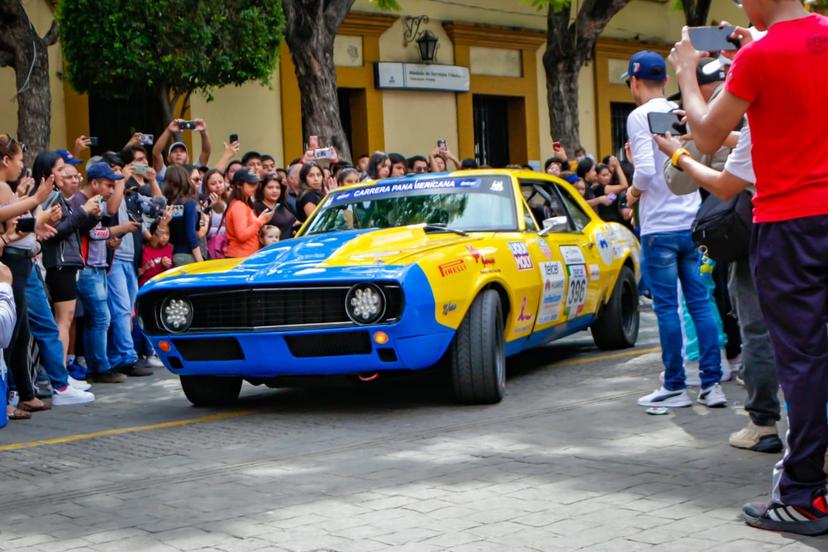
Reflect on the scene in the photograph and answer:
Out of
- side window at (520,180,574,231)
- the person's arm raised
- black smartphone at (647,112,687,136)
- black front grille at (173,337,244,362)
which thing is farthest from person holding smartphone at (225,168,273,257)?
the person's arm raised

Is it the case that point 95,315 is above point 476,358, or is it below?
above

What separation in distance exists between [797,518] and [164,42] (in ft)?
41.3

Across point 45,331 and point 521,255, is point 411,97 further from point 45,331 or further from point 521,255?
point 521,255

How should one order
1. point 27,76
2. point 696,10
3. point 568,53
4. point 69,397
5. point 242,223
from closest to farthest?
point 69,397, point 242,223, point 27,76, point 568,53, point 696,10

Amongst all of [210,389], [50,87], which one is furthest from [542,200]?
[50,87]

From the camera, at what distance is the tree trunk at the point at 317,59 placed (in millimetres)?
17031

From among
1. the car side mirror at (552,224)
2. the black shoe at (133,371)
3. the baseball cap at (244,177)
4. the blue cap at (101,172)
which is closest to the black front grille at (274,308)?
the car side mirror at (552,224)

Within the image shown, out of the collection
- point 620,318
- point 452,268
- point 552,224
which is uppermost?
point 552,224

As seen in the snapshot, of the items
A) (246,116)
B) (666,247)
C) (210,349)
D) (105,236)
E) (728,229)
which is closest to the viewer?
(728,229)

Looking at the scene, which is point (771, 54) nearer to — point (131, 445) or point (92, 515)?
point (92, 515)

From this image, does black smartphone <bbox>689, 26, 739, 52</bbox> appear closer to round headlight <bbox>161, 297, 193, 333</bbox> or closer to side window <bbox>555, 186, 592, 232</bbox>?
round headlight <bbox>161, 297, 193, 333</bbox>

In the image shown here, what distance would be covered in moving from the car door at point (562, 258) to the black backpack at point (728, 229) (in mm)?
2880

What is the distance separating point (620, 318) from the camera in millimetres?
10406

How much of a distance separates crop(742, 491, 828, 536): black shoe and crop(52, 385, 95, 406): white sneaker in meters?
5.74
